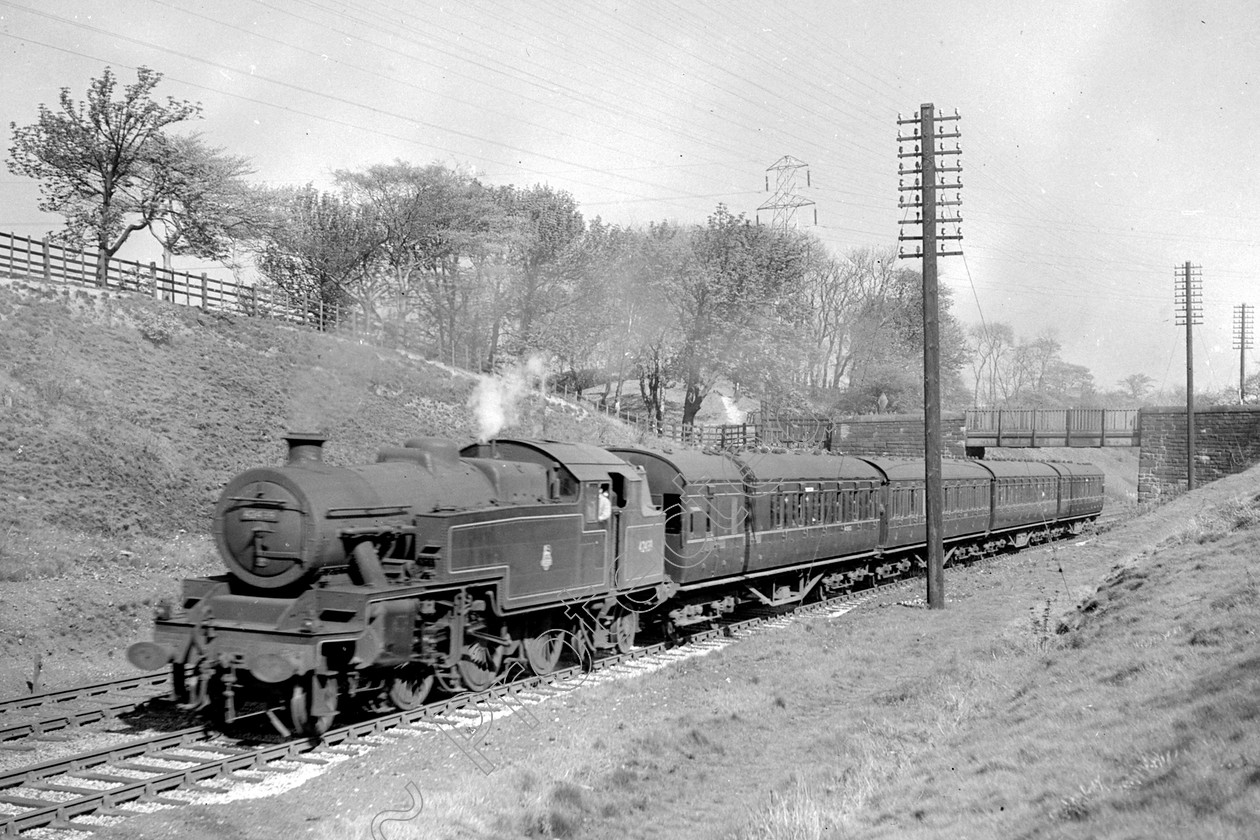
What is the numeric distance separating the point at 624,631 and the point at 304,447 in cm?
576

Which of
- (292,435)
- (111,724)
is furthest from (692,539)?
(111,724)

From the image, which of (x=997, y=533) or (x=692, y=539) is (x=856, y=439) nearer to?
(x=997, y=533)

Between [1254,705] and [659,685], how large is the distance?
696 cm

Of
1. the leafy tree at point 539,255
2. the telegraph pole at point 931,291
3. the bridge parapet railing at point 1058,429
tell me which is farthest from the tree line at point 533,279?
the telegraph pole at point 931,291

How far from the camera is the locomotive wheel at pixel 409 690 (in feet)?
35.1

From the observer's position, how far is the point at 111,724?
33.7 feet

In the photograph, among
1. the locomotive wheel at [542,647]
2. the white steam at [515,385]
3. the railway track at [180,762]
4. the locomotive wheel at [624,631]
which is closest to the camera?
the railway track at [180,762]

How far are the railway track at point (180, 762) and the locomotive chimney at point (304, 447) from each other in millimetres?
2806

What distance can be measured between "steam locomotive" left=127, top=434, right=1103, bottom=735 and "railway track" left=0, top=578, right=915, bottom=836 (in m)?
0.34

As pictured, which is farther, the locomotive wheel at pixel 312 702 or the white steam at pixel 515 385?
the white steam at pixel 515 385

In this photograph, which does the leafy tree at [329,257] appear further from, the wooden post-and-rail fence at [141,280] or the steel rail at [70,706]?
the steel rail at [70,706]

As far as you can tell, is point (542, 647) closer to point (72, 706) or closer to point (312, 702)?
point (312, 702)

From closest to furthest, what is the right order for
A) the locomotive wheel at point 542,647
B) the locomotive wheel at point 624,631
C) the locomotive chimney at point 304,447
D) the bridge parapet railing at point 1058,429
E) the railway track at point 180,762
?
1. the railway track at point 180,762
2. the locomotive chimney at point 304,447
3. the locomotive wheel at point 542,647
4. the locomotive wheel at point 624,631
5. the bridge parapet railing at point 1058,429

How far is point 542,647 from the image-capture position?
41.8ft
